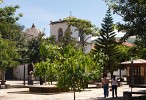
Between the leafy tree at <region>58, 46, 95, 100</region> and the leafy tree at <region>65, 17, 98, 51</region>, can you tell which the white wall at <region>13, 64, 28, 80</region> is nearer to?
the leafy tree at <region>65, 17, 98, 51</region>

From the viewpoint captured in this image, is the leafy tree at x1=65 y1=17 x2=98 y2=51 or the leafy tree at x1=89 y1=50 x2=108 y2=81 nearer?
the leafy tree at x1=89 y1=50 x2=108 y2=81

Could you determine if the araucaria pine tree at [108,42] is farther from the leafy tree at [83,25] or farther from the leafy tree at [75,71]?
the leafy tree at [75,71]

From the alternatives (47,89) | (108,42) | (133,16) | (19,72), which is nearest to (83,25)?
(108,42)

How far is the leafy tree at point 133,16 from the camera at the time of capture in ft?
63.8

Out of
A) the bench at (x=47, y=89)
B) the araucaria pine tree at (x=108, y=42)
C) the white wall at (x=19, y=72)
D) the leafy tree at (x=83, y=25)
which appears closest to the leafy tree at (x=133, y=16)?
the bench at (x=47, y=89)

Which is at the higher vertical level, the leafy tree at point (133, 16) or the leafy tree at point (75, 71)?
the leafy tree at point (133, 16)

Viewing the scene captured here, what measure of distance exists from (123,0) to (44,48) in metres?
6.81

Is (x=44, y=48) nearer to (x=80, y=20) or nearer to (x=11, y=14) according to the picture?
(x=11, y=14)

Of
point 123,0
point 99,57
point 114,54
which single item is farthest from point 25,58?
point 99,57

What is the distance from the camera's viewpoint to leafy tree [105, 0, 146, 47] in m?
19.5

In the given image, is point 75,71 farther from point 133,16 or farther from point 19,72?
point 19,72

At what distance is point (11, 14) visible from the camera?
26375mm

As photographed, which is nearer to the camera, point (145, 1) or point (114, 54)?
point (145, 1)

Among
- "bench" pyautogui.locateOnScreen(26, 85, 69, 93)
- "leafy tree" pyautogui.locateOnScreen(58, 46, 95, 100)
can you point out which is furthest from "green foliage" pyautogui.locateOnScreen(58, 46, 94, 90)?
"bench" pyautogui.locateOnScreen(26, 85, 69, 93)
